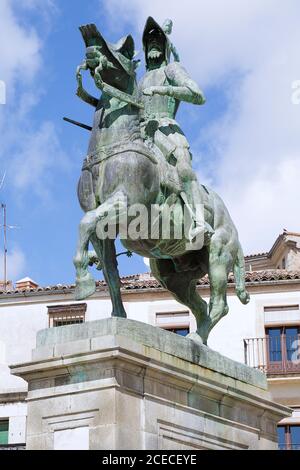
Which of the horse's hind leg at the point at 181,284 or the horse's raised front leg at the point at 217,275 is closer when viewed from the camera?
the horse's raised front leg at the point at 217,275

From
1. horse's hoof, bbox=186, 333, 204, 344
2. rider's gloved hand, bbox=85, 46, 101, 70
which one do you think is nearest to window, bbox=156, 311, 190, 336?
horse's hoof, bbox=186, 333, 204, 344

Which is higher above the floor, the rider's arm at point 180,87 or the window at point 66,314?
the window at point 66,314

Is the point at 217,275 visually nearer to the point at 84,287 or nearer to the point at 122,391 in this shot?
the point at 84,287

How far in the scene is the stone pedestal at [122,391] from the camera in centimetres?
1127

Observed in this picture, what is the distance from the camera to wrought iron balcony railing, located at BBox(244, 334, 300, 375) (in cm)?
3675

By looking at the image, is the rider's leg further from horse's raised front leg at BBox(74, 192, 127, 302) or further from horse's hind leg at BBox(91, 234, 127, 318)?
horse's raised front leg at BBox(74, 192, 127, 302)

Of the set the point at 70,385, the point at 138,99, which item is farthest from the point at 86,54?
the point at 70,385

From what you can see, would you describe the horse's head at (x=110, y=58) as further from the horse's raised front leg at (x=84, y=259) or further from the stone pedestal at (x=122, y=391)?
the stone pedestal at (x=122, y=391)

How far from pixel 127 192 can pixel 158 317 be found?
86.3ft

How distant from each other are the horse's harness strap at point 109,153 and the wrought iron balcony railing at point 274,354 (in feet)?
81.1

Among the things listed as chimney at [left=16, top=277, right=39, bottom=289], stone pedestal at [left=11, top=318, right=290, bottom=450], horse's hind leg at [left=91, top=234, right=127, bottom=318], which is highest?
chimney at [left=16, top=277, right=39, bottom=289]

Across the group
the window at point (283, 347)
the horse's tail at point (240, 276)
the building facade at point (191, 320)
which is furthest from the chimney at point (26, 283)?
the horse's tail at point (240, 276)

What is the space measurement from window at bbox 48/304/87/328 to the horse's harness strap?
86.0 ft

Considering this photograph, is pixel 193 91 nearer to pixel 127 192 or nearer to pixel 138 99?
pixel 138 99
